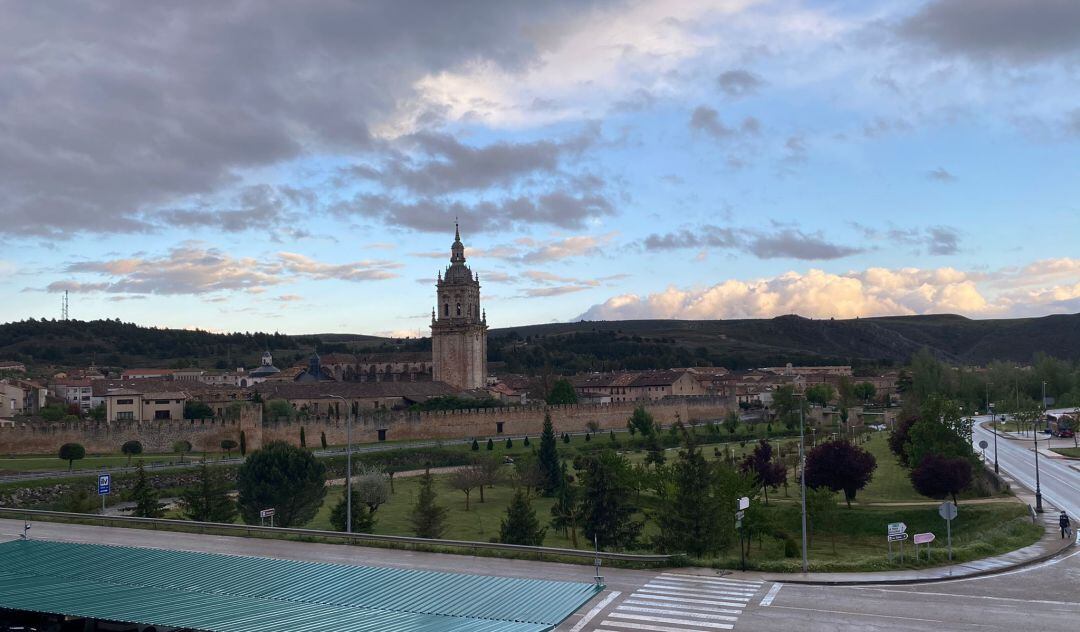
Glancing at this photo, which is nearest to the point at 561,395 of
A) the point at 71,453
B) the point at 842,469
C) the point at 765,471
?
the point at 71,453

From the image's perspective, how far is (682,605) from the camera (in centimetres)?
1794

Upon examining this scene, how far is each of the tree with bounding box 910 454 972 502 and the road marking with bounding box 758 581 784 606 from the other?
20.9 meters

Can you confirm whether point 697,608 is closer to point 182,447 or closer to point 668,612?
point 668,612

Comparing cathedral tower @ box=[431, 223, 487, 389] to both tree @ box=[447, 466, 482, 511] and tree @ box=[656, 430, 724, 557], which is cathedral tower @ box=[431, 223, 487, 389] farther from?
tree @ box=[656, 430, 724, 557]

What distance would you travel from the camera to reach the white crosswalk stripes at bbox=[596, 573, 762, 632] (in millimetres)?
16625

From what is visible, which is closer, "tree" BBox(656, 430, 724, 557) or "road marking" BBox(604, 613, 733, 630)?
"road marking" BBox(604, 613, 733, 630)

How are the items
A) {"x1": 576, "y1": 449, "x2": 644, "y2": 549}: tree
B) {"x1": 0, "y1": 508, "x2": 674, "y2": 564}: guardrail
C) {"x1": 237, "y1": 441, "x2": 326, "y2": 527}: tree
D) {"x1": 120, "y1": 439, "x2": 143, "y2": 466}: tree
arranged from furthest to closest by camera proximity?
{"x1": 120, "y1": 439, "x2": 143, "y2": 466}: tree, {"x1": 237, "y1": 441, "x2": 326, "y2": 527}: tree, {"x1": 576, "y1": 449, "x2": 644, "y2": 549}: tree, {"x1": 0, "y1": 508, "x2": 674, "y2": 564}: guardrail

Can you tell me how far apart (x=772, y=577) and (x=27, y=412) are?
85015 mm

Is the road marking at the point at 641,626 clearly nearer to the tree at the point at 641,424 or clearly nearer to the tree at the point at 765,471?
the tree at the point at 765,471

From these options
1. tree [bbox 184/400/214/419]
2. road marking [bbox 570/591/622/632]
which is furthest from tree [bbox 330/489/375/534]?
tree [bbox 184/400/214/419]

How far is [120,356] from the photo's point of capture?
552 feet

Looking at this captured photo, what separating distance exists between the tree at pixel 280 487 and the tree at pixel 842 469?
2072cm

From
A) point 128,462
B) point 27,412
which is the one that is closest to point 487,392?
point 27,412

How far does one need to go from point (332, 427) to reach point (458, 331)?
40.1m
